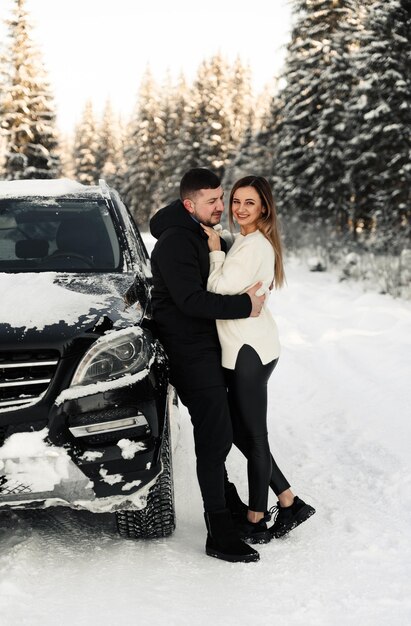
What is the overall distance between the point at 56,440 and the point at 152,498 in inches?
26.7

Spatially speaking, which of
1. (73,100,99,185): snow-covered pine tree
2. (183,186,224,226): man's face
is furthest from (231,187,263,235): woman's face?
(73,100,99,185): snow-covered pine tree

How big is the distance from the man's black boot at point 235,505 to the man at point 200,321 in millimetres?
309

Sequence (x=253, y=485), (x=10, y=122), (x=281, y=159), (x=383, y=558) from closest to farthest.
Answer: (x=383, y=558), (x=253, y=485), (x=281, y=159), (x=10, y=122)

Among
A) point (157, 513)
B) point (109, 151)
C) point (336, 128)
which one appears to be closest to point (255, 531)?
point (157, 513)

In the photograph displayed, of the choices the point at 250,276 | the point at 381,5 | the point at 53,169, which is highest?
the point at 381,5

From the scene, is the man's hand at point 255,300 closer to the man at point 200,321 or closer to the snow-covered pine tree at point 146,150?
the man at point 200,321

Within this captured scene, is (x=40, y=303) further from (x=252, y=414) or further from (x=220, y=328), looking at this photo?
(x=252, y=414)

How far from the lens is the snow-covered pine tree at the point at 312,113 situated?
25.6 meters

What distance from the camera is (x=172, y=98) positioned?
6800 cm

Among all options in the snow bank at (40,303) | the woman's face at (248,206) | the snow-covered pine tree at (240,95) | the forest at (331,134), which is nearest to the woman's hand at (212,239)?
the woman's face at (248,206)

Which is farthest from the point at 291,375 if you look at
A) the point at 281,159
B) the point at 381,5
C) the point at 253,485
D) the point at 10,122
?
the point at 10,122

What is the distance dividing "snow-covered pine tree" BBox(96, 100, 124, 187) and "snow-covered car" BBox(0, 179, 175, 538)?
67006mm

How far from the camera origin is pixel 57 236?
459 cm

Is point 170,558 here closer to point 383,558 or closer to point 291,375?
point 383,558
